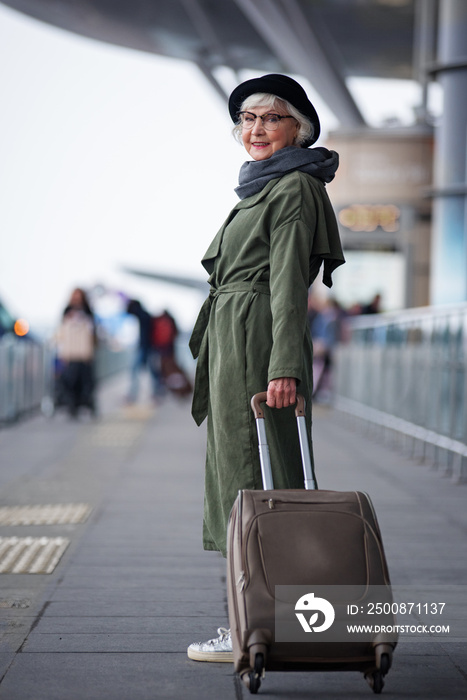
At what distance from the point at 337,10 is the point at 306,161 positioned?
25.2 m

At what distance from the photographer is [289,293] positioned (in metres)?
3.22

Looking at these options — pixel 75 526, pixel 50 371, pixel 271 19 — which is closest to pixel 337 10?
pixel 271 19

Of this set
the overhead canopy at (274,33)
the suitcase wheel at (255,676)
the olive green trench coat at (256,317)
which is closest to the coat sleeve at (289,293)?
the olive green trench coat at (256,317)

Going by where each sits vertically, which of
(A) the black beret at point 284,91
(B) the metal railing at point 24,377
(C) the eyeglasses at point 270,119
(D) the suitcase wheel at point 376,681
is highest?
(A) the black beret at point 284,91

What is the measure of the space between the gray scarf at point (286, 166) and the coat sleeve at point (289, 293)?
0.61ft

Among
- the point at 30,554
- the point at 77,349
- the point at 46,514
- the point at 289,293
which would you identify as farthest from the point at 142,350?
the point at 289,293

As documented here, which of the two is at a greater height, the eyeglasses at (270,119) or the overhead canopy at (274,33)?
the overhead canopy at (274,33)

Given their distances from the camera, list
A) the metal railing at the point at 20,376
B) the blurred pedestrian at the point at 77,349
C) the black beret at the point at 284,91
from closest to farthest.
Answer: the black beret at the point at 284,91, the metal railing at the point at 20,376, the blurred pedestrian at the point at 77,349

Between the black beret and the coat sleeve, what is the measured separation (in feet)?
1.20

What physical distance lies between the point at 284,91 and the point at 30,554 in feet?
8.41

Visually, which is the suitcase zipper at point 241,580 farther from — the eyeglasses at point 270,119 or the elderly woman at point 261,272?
the eyeglasses at point 270,119

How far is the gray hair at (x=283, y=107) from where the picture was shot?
3.42 m

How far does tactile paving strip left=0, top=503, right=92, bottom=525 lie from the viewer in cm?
589

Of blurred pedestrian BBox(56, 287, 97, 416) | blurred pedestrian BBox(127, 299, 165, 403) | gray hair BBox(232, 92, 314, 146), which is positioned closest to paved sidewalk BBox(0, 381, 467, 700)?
gray hair BBox(232, 92, 314, 146)
